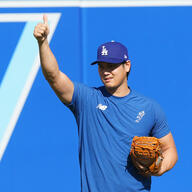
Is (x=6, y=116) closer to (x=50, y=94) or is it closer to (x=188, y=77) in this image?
(x=50, y=94)

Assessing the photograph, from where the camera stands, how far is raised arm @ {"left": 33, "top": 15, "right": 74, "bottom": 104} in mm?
2113

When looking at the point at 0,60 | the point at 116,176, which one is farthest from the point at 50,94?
the point at 116,176

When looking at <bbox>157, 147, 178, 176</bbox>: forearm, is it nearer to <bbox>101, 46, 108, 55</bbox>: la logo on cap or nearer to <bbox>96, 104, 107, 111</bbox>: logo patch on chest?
<bbox>96, 104, 107, 111</bbox>: logo patch on chest

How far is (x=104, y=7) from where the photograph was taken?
11.0 ft

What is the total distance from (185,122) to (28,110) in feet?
4.17

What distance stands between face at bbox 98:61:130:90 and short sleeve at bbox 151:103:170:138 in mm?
247

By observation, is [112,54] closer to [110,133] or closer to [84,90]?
[84,90]

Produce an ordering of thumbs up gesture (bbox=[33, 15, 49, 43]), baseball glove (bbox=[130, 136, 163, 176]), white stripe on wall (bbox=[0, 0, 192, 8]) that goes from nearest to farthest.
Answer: thumbs up gesture (bbox=[33, 15, 49, 43]) → baseball glove (bbox=[130, 136, 163, 176]) → white stripe on wall (bbox=[0, 0, 192, 8])

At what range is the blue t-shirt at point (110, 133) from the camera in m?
2.25

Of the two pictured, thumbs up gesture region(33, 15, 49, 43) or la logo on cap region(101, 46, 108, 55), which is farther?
la logo on cap region(101, 46, 108, 55)

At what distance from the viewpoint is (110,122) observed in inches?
90.1

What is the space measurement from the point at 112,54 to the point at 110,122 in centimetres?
38

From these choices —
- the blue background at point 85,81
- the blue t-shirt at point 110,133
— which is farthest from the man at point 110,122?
the blue background at point 85,81

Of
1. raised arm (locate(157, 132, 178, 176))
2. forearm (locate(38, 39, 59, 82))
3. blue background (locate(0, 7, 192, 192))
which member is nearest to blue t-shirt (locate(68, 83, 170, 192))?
raised arm (locate(157, 132, 178, 176))
